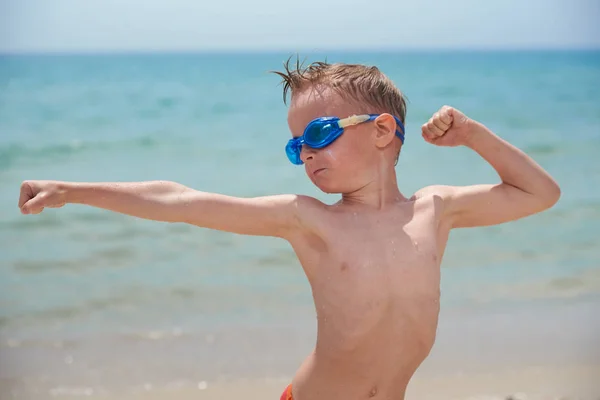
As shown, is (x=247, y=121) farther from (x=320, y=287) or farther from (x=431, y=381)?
(x=320, y=287)

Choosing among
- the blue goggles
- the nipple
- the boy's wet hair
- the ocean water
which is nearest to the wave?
the ocean water

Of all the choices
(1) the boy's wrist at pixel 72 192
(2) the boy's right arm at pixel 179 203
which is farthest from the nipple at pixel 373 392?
(1) the boy's wrist at pixel 72 192

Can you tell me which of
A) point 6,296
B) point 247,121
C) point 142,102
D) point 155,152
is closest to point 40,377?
point 6,296

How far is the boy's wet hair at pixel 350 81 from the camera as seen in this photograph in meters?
2.65

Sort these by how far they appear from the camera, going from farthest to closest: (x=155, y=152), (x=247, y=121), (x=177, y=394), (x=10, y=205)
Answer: (x=247, y=121)
(x=155, y=152)
(x=10, y=205)
(x=177, y=394)

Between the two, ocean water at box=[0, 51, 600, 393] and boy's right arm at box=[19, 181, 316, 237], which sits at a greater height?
boy's right arm at box=[19, 181, 316, 237]

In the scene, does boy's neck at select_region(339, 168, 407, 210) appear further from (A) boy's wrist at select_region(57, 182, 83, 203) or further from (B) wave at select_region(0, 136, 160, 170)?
(B) wave at select_region(0, 136, 160, 170)

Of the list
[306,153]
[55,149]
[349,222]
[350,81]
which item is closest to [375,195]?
[349,222]

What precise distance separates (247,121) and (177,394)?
1264cm

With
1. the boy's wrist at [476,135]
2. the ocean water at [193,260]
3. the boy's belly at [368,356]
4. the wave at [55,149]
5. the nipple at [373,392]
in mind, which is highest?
the boy's wrist at [476,135]

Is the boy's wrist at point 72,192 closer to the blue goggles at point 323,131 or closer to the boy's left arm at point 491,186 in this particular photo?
the blue goggles at point 323,131

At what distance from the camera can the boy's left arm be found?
2.79 metres

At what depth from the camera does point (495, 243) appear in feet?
25.7

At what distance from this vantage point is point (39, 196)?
7.55 feet
